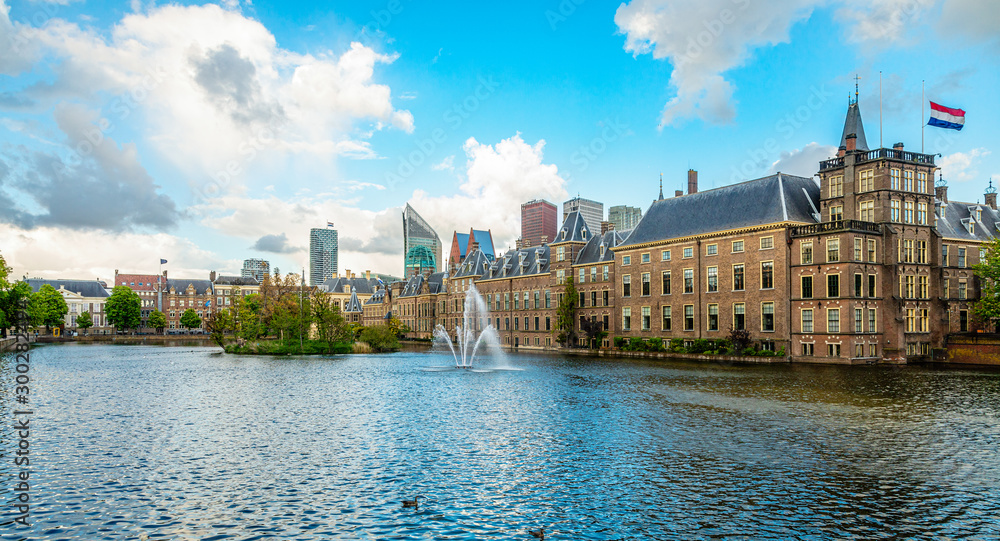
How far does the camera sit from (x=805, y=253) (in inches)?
2292

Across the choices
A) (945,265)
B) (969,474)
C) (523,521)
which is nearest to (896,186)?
(945,265)

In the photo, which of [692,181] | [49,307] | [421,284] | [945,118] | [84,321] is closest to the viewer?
[945,118]

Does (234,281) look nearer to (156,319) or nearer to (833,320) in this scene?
(156,319)

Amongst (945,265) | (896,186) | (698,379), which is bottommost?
(698,379)

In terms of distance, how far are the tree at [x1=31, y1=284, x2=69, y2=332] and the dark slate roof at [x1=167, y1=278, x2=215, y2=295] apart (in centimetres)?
4100

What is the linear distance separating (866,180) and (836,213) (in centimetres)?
379

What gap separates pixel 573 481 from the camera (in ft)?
56.0

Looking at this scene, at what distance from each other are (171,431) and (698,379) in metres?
31.6

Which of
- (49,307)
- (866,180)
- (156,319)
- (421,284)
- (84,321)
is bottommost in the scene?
(84,321)

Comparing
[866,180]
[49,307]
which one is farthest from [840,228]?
[49,307]

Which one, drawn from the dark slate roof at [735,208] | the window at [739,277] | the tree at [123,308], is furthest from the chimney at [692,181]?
the tree at [123,308]

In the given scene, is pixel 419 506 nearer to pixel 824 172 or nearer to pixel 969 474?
pixel 969 474

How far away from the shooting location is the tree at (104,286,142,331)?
142500 mm

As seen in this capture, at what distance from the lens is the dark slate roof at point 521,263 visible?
9619 cm
